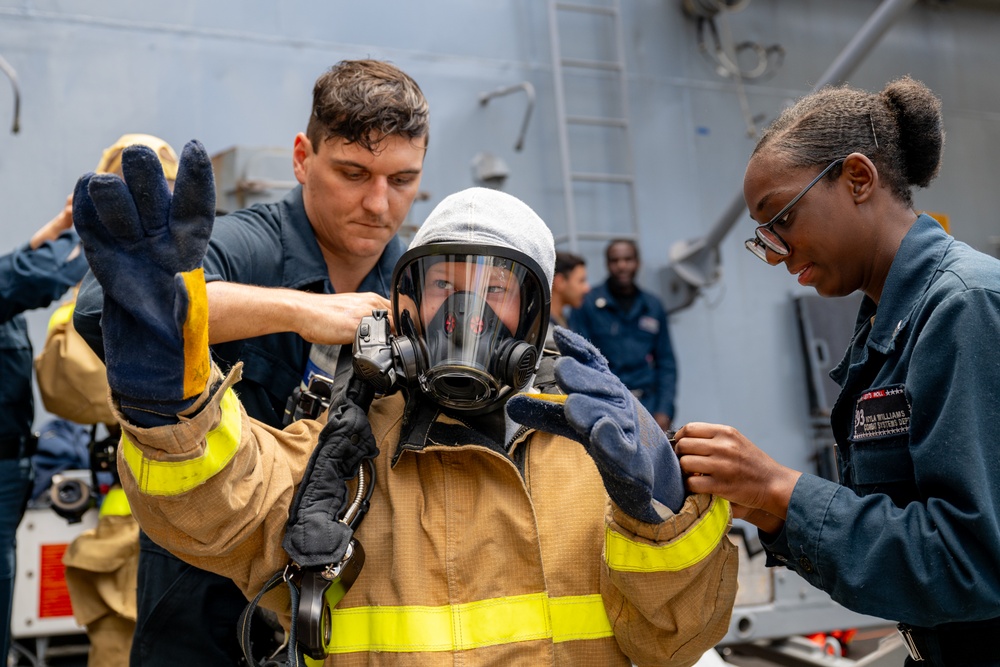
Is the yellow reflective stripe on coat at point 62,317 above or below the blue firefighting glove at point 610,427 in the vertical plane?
above

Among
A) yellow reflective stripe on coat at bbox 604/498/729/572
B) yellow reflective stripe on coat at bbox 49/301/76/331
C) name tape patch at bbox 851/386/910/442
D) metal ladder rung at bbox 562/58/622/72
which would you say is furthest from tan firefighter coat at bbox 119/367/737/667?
metal ladder rung at bbox 562/58/622/72

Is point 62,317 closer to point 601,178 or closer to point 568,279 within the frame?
point 568,279

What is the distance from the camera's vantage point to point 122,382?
1.45m

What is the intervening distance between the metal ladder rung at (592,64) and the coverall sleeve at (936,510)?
17.7ft

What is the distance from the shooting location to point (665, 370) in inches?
250

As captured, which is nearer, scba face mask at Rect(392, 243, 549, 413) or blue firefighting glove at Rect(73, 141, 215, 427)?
blue firefighting glove at Rect(73, 141, 215, 427)

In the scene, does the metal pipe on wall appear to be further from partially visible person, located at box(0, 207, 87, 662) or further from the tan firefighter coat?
the tan firefighter coat

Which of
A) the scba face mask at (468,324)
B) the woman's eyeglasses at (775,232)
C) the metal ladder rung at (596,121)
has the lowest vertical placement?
the scba face mask at (468,324)

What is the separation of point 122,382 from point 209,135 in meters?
4.35

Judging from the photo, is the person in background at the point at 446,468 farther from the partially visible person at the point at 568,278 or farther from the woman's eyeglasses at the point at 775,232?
the partially visible person at the point at 568,278

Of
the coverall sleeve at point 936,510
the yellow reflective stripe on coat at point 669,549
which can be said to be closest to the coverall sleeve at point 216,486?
the yellow reflective stripe on coat at point 669,549

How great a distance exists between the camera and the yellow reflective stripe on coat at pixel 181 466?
1.53 metres

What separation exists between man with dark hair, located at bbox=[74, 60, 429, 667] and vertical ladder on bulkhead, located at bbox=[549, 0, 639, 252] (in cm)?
422

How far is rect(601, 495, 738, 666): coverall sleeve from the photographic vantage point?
1.65m
